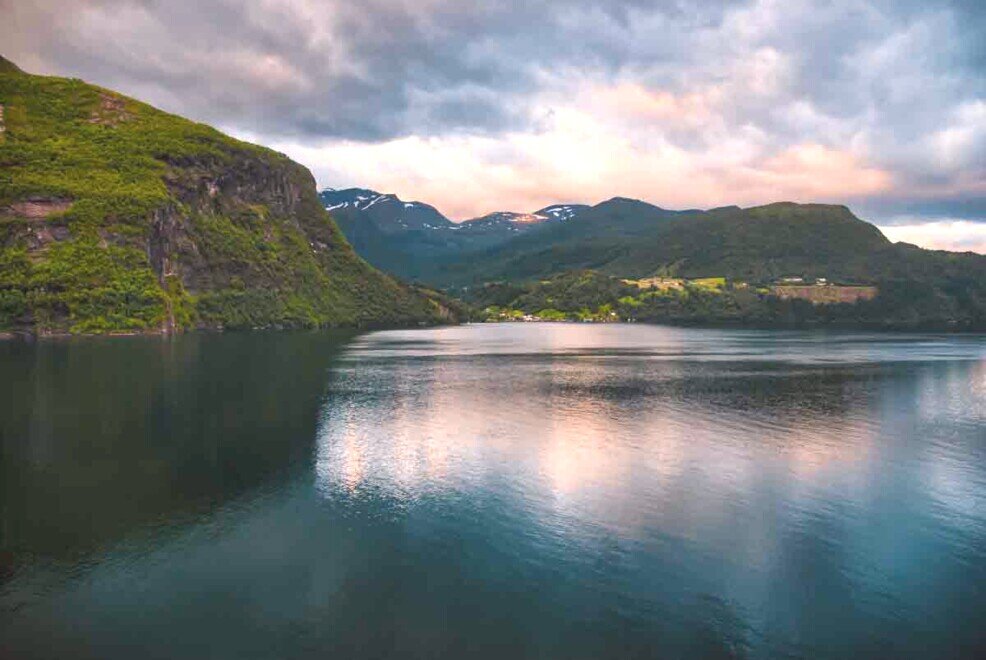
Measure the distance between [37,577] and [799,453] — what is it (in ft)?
202

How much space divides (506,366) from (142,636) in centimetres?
12207

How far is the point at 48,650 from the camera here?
28109 mm

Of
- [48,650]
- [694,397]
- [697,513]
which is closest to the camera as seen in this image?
[48,650]

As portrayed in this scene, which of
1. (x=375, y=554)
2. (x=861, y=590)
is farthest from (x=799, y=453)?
(x=375, y=554)

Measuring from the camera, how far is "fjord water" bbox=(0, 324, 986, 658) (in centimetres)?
3031

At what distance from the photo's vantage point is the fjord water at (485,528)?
30.3 meters

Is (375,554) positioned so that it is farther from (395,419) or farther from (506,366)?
(506,366)

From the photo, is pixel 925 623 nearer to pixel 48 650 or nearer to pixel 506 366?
pixel 48 650

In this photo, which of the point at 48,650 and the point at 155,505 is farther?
the point at 155,505

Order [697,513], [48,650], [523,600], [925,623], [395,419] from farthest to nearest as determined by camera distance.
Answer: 1. [395,419]
2. [697,513]
3. [523,600]
4. [925,623]
5. [48,650]

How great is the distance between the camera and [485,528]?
43.6 m

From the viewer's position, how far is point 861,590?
114ft

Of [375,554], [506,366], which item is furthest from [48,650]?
[506,366]

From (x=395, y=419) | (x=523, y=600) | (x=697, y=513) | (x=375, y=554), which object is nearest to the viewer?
(x=523, y=600)
